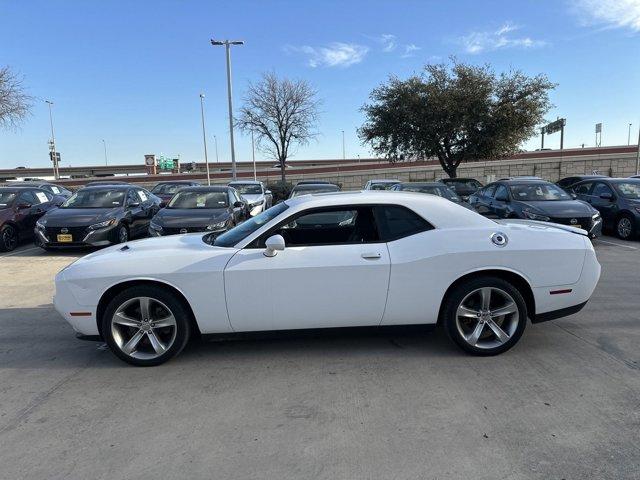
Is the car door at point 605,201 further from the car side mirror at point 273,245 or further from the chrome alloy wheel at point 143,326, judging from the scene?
the chrome alloy wheel at point 143,326

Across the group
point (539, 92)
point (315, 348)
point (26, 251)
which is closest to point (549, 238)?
point (315, 348)

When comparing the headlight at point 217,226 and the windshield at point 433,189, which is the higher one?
the windshield at point 433,189

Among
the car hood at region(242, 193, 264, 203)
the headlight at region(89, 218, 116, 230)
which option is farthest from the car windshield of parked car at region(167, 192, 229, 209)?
the car hood at region(242, 193, 264, 203)

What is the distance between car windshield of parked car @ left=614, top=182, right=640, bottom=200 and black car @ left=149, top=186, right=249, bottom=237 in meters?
9.49

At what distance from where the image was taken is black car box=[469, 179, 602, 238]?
391 inches

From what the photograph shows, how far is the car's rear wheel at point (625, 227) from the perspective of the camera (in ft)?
36.1

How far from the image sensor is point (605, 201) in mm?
11969

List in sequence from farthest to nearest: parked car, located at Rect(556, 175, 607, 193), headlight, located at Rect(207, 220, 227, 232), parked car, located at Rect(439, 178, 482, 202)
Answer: parked car, located at Rect(439, 178, 482, 202) < parked car, located at Rect(556, 175, 607, 193) < headlight, located at Rect(207, 220, 227, 232)

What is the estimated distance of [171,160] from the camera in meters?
79.5

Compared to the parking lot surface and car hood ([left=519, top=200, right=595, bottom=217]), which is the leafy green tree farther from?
the parking lot surface

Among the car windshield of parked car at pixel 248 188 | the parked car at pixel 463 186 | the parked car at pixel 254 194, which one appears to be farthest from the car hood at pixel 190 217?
the parked car at pixel 463 186

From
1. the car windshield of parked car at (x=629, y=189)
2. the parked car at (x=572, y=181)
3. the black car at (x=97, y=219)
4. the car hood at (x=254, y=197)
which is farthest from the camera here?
the car hood at (x=254, y=197)

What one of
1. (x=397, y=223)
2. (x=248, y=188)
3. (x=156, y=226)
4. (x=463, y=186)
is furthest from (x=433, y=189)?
(x=397, y=223)

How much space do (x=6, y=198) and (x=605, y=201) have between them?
49.2 feet
